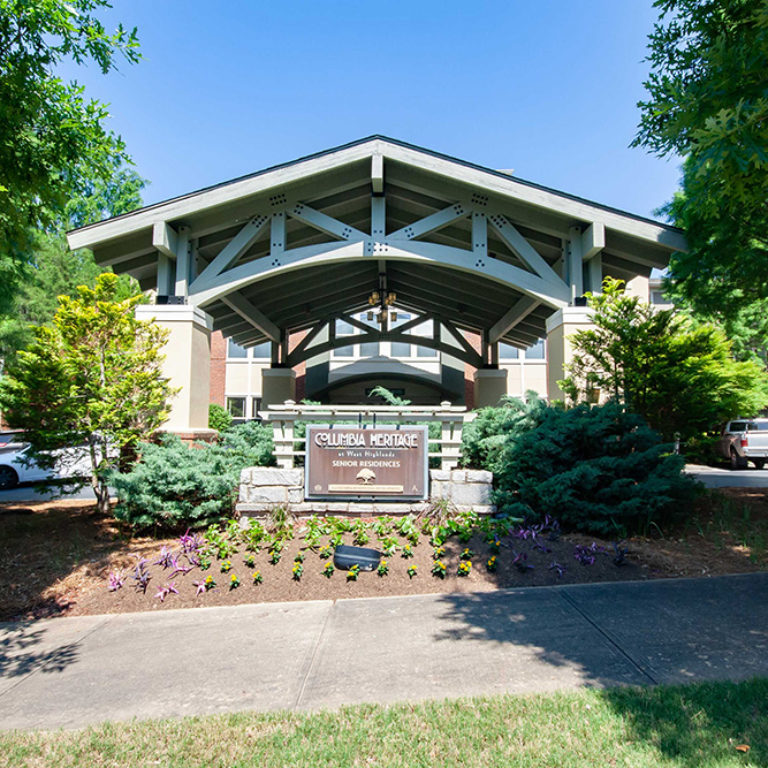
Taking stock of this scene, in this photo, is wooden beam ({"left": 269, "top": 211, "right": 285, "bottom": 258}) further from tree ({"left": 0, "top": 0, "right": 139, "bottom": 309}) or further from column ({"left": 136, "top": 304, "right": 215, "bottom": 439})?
tree ({"left": 0, "top": 0, "right": 139, "bottom": 309})

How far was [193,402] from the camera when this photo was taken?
916 centimetres

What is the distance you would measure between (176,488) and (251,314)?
7843mm

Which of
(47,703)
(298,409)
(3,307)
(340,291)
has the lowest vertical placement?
(47,703)

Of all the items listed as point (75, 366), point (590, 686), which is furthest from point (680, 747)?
point (75, 366)

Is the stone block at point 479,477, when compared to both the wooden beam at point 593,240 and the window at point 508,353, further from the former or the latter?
the window at point 508,353

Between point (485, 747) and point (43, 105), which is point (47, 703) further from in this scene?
point (43, 105)

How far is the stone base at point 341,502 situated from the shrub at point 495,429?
0.70m

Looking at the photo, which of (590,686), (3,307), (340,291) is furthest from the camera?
(340,291)

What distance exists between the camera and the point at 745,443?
58.1ft

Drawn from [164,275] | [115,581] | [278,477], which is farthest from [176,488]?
[164,275]

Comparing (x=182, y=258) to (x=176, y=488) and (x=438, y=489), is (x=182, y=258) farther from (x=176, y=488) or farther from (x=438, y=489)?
(x=438, y=489)

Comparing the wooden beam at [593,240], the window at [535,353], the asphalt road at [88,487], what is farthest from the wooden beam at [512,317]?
the window at [535,353]

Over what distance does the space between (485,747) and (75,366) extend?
6.70m

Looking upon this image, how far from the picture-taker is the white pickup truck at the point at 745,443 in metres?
17.6
